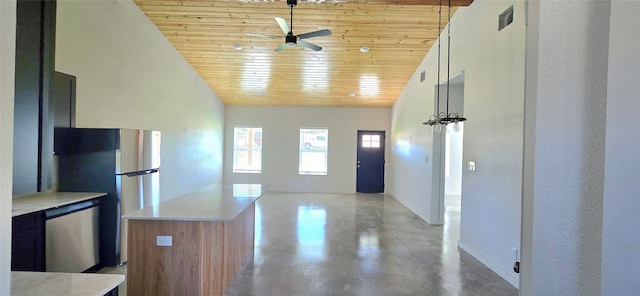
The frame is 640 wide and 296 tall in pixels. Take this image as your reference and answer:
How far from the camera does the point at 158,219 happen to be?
7.42 ft

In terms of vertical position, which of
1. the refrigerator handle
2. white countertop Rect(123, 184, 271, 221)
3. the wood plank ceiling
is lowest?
white countertop Rect(123, 184, 271, 221)

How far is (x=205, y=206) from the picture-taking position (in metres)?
2.58

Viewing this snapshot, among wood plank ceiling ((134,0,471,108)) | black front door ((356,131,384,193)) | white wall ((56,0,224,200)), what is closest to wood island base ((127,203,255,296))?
white wall ((56,0,224,200))

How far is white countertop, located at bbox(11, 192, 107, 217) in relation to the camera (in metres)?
2.46

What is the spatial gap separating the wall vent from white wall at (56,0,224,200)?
482 cm

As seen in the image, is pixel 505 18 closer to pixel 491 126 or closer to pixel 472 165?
pixel 491 126

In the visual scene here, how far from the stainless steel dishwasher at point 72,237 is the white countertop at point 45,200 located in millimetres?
55

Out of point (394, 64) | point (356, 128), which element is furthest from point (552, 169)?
point (356, 128)

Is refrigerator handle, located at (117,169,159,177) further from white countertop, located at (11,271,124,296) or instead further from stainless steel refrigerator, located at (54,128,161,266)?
white countertop, located at (11,271,124,296)

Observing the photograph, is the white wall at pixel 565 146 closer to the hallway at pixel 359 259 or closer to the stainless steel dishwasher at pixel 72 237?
the hallway at pixel 359 259

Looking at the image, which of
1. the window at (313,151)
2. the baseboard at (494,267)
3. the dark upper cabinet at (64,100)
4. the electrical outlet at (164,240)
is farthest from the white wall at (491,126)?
the dark upper cabinet at (64,100)

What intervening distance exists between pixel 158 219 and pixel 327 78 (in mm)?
4914

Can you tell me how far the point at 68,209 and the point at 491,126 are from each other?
14.9 ft

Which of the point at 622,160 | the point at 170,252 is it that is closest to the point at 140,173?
the point at 170,252
